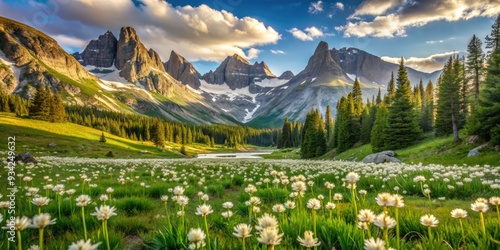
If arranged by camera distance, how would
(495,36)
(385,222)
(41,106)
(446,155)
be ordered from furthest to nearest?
(41,106), (495,36), (446,155), (385,222)

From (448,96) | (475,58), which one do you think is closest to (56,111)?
(448,96)

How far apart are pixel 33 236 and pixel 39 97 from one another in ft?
409

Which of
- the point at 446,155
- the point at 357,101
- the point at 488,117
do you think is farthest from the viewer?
the point at 357,101

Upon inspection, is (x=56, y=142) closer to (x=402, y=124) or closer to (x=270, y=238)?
(x=270, y=238)

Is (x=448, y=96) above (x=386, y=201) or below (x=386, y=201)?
above

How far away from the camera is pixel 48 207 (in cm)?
589

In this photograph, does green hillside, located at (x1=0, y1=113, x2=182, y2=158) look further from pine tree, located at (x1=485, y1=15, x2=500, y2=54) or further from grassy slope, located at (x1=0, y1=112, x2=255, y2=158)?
pine tree, located at (x1=485, y1=15, x2=500, y2=54)

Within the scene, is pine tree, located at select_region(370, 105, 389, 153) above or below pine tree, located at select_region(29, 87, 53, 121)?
below

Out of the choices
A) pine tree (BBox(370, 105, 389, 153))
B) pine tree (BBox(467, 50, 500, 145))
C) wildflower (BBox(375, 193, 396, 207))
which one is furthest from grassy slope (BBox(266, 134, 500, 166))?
wildflower (BBox(375, 193, 396, 207))

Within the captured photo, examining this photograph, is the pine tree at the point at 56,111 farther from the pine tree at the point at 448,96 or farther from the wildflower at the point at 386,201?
the wildflower at the point at 386,201

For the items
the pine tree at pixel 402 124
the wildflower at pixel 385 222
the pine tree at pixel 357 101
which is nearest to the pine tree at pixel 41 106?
the pine tree at pixel 357 101

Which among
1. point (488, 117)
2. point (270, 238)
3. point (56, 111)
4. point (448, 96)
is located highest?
point (56, 111)

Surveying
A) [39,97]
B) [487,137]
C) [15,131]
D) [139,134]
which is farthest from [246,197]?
[139,134]

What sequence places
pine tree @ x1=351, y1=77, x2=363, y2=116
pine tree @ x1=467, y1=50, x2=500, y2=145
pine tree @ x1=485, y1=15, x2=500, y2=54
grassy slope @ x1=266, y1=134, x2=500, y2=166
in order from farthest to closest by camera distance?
pine tree @ x1=351, y1=77, x2=363, y2=116 < pine tree @ x1=485, y1=15, x2=500, y2=54 < pine tree @ x1=467, y1=50, x2=500, y2=145 < grassy slope @ x1=266, y1=134, x2=500, y2=166
